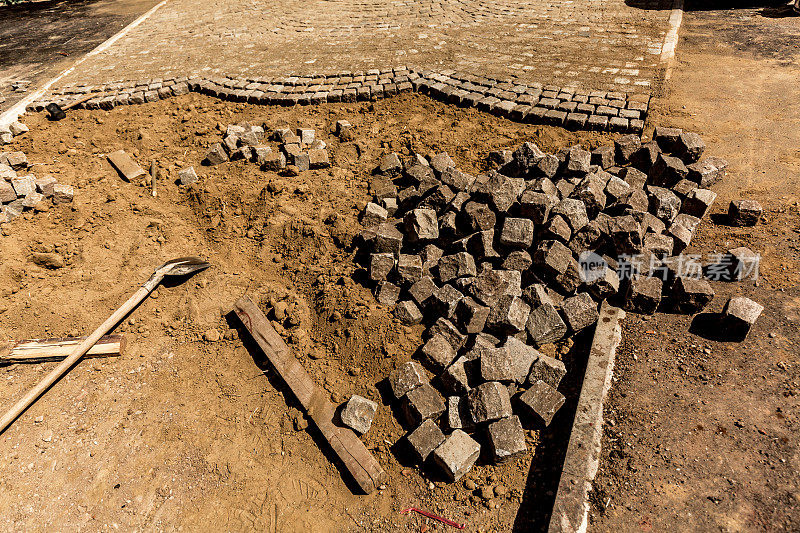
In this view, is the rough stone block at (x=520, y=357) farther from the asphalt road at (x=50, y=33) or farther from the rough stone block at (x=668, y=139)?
the asphalt road at (x=50, y=33)

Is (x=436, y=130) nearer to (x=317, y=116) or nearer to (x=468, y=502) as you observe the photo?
(x=317, y=116)

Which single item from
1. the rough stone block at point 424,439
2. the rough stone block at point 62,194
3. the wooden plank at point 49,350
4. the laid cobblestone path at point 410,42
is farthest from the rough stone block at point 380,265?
the laid cobblestone path at point 410,42

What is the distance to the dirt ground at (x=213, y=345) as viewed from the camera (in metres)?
3.56

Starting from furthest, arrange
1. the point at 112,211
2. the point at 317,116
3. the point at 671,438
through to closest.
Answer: the point at 317,116 < the point at 112,211 < the point at 671,438

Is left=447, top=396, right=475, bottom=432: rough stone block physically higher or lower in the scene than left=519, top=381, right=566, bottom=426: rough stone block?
lower

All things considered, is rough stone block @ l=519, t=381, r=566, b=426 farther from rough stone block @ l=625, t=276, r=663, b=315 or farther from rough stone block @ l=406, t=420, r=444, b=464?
rough stone block @ l=625, t=276, r=663, b=315

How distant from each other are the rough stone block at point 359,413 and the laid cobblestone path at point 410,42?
6.37 metres

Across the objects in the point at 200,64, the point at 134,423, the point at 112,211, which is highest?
the point at 200,64

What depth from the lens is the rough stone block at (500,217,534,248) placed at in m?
4.72

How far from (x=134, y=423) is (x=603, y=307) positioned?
15.0 ft

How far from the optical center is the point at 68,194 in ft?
21.0

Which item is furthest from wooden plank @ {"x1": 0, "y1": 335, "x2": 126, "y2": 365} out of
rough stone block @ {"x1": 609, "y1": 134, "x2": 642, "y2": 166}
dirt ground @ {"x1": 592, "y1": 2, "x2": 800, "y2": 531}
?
rough stone block @ {"x1": 609, "y1": 134, "x2": 642, "y2": 166}

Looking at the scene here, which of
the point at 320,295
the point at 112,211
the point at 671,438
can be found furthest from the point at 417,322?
the point at 112,211

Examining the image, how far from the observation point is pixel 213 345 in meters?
4.67
